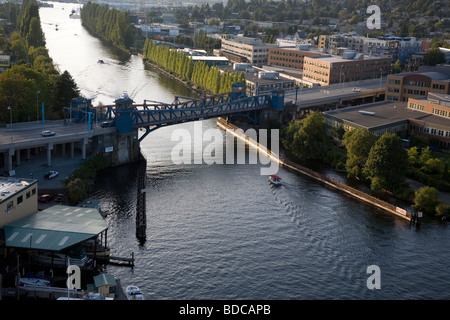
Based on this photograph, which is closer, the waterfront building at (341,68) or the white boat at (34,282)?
the white boat at (34,282)

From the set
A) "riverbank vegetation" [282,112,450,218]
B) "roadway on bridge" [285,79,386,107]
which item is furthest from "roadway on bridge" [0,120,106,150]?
"roadway on bridge" [285,79,386,107]

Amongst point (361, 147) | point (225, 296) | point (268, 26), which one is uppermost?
point (268, 26)

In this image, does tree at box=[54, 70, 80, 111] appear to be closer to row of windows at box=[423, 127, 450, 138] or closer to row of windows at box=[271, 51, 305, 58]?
row of windows at box=[423, 127, 450, 138]

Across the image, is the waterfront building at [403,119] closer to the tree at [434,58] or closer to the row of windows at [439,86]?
the row of windows at [439,86]

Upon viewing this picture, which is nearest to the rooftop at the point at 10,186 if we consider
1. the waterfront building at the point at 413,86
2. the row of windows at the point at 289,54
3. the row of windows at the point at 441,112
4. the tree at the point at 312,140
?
the tree at the point at 312,140

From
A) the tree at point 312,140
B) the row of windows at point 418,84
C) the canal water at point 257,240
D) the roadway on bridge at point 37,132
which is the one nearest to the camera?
the canal water at point 257,240

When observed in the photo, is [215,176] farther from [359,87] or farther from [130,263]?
[359,87]

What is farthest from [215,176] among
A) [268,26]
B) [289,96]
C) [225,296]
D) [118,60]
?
[268,26]
